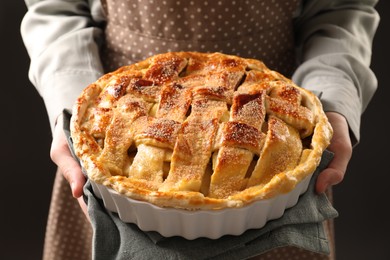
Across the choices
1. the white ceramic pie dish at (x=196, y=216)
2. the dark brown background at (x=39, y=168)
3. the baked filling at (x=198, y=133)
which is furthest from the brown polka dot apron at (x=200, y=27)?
the dark brown background at (x=39, y=168)

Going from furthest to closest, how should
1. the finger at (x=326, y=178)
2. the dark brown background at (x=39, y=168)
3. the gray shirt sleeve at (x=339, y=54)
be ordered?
the dark brown background at (x=39, y=168) < the gray shirt sleeve at (x=339, y=54) < the finger at (x=326, y=178)

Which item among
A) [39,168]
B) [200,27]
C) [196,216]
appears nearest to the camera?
[196,216]

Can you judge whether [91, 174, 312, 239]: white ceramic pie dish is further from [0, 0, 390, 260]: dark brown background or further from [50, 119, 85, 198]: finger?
[0, 0, 390, 260]: dark brown background

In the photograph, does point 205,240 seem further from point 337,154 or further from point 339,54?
point 339,54

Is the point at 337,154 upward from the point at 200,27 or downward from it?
downward

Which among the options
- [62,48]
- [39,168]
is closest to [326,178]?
[62,48]

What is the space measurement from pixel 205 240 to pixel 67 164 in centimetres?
24

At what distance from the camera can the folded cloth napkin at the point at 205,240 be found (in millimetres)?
810

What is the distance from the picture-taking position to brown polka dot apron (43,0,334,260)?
1065 millimetres

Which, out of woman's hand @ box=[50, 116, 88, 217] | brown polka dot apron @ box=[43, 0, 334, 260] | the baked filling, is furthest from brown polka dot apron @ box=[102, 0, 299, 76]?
woman's hand @ box=[50, 116, 88, 217]

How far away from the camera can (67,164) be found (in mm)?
907

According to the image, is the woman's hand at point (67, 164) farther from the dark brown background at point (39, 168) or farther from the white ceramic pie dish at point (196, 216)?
the dark brown background at point (39, 168)

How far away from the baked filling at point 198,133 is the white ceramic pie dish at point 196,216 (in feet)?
0.06

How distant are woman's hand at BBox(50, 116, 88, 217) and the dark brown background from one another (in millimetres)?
777
